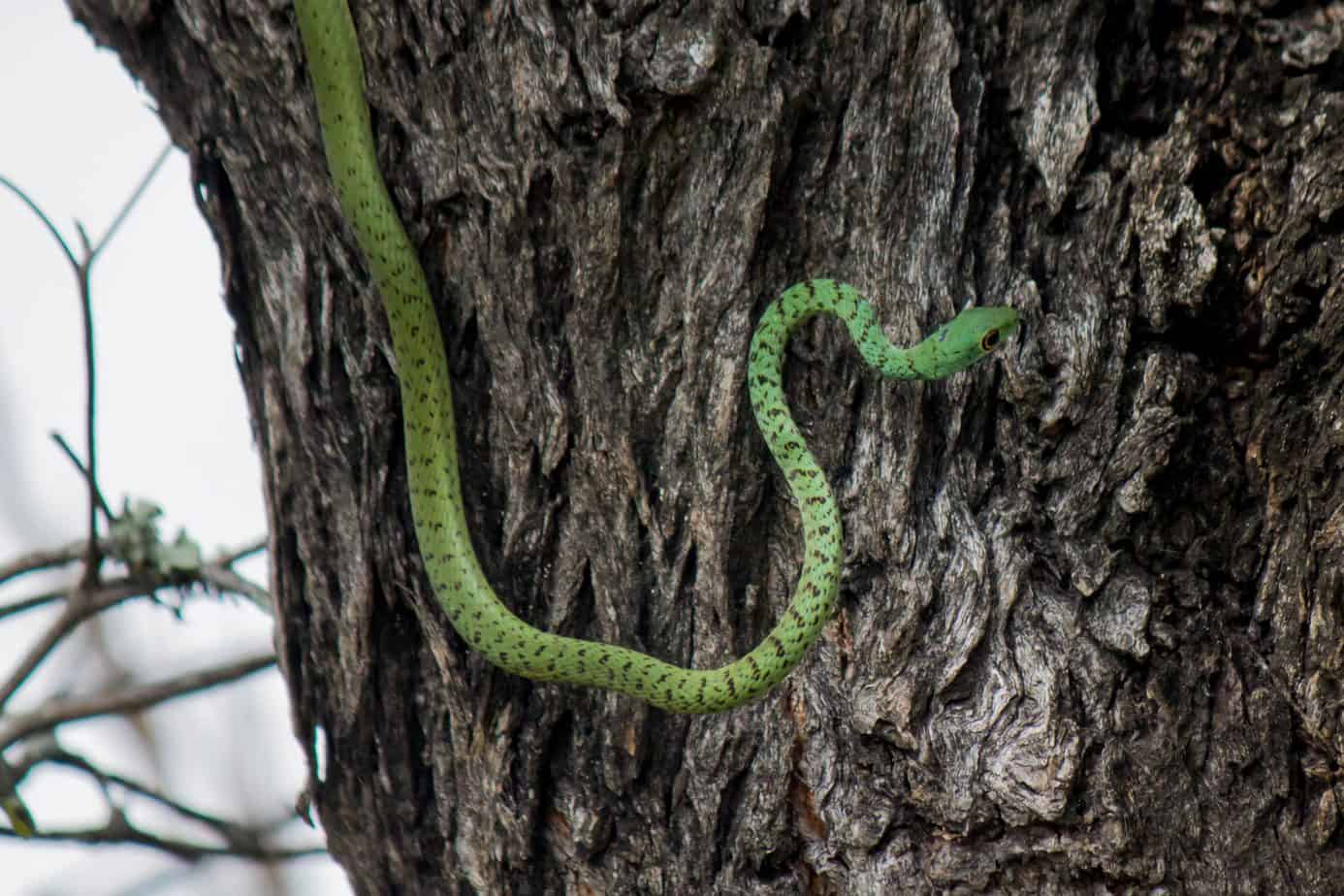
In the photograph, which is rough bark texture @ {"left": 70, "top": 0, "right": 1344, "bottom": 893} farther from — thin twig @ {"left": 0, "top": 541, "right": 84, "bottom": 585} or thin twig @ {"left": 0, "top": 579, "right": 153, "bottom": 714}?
thin twig @ {"left": 0, "top": 541, "right": 84, "bottom": 585}

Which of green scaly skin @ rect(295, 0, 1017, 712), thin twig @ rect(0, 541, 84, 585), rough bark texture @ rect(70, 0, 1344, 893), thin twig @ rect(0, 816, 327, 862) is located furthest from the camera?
thin twig @ rect(0, 541, 84, 585)

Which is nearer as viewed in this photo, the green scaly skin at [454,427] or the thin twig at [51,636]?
the green scaly skin at [454,427]

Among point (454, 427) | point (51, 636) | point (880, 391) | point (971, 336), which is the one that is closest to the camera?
point (971, 336)

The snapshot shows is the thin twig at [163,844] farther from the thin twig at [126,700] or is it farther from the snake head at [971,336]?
the snake head at [971,336]

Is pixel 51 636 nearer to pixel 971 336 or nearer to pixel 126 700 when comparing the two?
pixel 126 700

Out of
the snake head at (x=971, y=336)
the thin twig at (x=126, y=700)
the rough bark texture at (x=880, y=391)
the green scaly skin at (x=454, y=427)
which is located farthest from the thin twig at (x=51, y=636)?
the snake head at (x=971, y=336)

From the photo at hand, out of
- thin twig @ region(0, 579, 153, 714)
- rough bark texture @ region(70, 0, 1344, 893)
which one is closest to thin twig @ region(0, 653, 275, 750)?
thin twig @ region(0, 579, 153, 714)

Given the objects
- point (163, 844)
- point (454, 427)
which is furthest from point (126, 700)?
point (454, 427)
